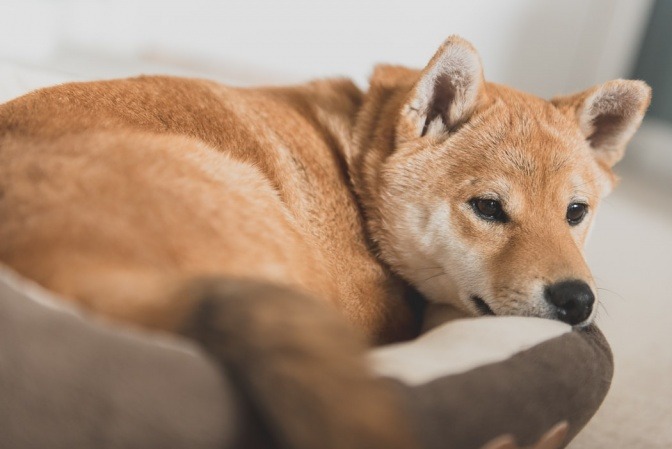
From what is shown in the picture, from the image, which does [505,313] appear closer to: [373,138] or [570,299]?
[570,299]

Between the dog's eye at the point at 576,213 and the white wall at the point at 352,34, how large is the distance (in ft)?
9.19

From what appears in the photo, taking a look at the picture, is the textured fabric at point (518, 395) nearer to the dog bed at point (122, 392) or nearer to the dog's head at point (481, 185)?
the dog bed at point (122, 392)

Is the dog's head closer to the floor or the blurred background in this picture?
the floor

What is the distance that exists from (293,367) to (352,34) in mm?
3831

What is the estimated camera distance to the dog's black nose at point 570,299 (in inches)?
53.2

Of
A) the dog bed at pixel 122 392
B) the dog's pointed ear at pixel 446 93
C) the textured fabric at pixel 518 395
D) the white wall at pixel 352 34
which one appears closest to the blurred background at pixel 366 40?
the white wall at pixel 352 34

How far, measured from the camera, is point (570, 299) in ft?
4.43

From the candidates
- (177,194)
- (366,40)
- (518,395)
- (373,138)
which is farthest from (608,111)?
(366,40)

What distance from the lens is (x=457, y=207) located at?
1.55 metres

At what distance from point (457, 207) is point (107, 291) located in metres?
0.90

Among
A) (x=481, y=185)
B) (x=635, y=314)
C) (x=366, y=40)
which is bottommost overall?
(x=635, y=314)

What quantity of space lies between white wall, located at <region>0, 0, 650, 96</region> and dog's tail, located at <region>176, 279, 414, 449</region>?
3.65 meters

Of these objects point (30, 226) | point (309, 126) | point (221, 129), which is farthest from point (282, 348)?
point (309, 126)

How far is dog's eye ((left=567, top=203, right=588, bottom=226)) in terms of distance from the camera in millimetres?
1604
